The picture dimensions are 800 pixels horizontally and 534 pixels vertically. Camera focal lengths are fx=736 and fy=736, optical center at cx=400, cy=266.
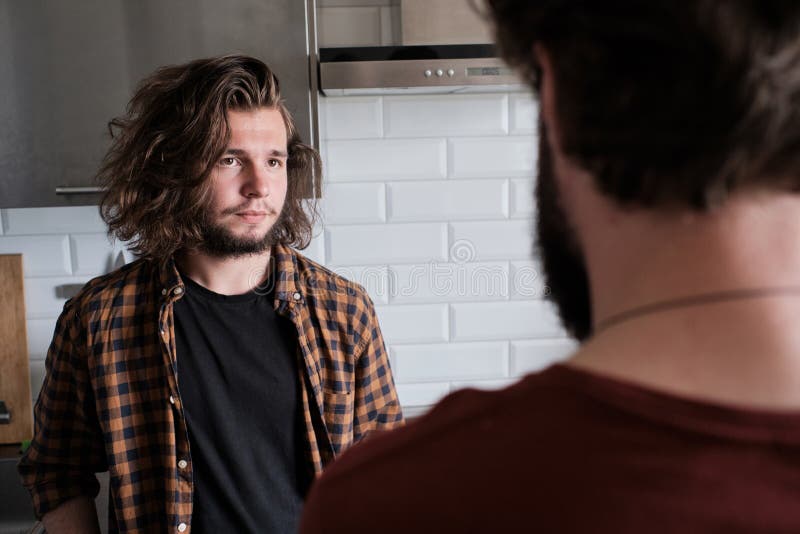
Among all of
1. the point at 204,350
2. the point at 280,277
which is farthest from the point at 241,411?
the point at 280,277

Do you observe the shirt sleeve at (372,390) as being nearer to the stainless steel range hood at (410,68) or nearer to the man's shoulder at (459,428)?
the stainless steel range hood at (410,68)

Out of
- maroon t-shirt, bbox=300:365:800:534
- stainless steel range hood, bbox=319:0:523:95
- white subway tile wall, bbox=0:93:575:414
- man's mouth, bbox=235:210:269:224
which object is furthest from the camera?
white subway tile wall, bbox=0:93:575:414

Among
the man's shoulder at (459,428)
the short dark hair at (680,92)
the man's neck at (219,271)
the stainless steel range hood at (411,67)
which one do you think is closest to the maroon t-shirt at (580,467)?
the man's shoulder at (459,428)

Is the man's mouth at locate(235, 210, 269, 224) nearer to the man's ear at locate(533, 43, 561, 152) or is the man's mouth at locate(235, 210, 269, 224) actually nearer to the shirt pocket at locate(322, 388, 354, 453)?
the shirt pocket at locate(322, 388, 354, 453)

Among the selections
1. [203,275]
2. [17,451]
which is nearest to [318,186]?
[203,275]

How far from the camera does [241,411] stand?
4.29 ft

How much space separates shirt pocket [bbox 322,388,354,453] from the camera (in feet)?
4.45

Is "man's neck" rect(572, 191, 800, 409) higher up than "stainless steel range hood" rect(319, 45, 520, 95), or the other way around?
"stainless steel range hood" rect(319, 45, 520, 95)

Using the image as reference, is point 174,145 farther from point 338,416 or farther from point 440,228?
point 440,228

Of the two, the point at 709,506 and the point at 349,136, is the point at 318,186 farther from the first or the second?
the point at 709,506

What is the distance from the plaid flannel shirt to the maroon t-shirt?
93 cm

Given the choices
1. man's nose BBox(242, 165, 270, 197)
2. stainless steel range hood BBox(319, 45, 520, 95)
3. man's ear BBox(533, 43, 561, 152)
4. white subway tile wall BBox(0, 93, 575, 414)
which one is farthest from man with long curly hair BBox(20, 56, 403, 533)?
man's ear BBox(533, 43, 561, 152)

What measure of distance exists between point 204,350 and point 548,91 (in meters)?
1.02

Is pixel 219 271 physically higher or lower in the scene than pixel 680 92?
lower
